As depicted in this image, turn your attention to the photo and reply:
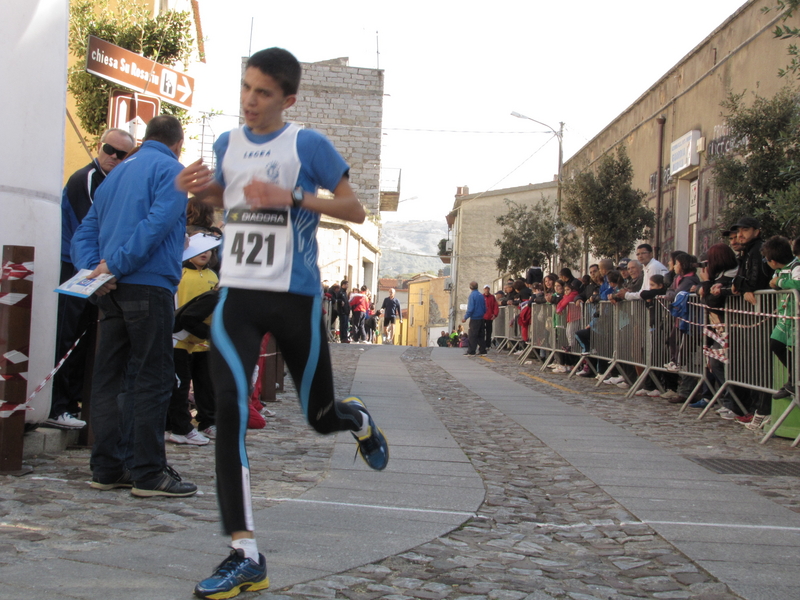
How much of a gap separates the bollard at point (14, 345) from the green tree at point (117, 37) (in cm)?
1138

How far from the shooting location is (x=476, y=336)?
22.0 metres

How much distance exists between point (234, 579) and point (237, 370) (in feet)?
2.29

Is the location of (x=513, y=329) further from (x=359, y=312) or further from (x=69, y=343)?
(x=69, y=343)

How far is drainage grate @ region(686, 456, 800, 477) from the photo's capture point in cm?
590

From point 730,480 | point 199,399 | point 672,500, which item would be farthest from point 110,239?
point 730,480

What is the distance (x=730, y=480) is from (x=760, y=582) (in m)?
2.34

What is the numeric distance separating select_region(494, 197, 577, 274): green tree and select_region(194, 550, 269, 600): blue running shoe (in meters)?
24.6

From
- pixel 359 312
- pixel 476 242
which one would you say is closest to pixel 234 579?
pixel 359 312

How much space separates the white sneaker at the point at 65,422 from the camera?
5672 mm

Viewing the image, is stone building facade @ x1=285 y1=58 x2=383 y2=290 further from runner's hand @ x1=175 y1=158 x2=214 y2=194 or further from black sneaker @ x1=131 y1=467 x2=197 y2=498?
runner's hand @ x1=175 y1=158 x2=214 y2=194

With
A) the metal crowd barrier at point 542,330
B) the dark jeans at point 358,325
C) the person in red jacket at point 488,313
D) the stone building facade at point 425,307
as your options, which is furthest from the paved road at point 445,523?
the stone building facade at point 425,307

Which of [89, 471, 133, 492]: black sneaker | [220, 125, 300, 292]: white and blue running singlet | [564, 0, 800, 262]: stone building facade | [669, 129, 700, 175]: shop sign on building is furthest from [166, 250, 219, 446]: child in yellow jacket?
[669, 129, 700, 175]: shop sign on building

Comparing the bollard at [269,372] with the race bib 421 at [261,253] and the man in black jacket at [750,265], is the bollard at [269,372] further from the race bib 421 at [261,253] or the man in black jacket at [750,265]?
the race bib 421 at [261,253]

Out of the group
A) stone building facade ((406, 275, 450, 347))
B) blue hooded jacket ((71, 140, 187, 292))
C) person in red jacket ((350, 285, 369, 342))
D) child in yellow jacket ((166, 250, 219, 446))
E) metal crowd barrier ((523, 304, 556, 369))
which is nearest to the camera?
blue hooded jacket ((71, 140, 187, 292))
